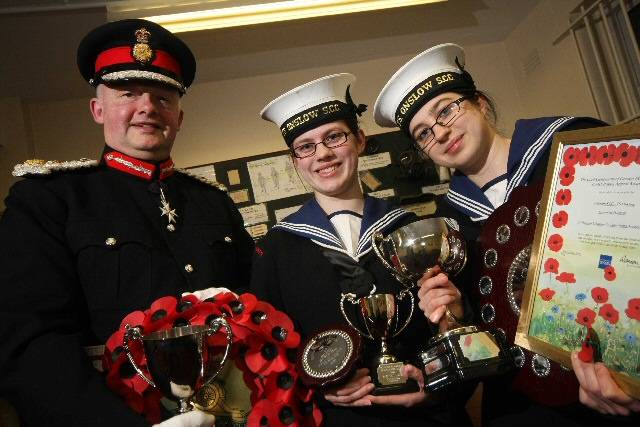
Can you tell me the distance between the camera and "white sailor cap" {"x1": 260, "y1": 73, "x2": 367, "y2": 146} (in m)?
1.59

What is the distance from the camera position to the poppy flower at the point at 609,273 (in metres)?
0.91

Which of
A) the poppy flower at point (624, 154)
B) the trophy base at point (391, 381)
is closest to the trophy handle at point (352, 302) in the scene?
the trophy base at point (391, 381)

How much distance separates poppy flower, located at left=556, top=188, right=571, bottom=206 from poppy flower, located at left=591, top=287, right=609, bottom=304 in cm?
20

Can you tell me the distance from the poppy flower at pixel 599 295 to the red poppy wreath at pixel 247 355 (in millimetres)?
746

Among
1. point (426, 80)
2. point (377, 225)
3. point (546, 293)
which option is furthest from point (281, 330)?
point (426, 80)

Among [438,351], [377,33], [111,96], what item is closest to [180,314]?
[438,351]

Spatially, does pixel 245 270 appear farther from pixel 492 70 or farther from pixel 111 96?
pixel 492 70

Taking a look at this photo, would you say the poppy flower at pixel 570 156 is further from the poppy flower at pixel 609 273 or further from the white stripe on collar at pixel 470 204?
the white stripe on collar at pixel 470 204

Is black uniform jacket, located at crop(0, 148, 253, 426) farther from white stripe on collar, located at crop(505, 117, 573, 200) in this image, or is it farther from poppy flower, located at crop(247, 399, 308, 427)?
white stripe on collar, located at crop(505, 117, 573, 200)

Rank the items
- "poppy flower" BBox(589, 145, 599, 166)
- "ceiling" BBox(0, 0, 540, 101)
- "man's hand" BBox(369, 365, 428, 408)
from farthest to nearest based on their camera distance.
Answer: "ceiling" BBox(0, 0, 540, 101) → "man's hand" BBox(369, 365, 428, 408) → "poppy flower" BBox(589, 145, 599, 166)

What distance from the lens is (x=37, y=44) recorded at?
10.2 feet

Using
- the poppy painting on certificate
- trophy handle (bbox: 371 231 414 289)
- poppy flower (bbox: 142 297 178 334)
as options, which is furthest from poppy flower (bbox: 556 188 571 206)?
poppy flower (bbox: 142 297 178 334)

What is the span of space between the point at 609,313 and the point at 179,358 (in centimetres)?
88

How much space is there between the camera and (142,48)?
1.52m
